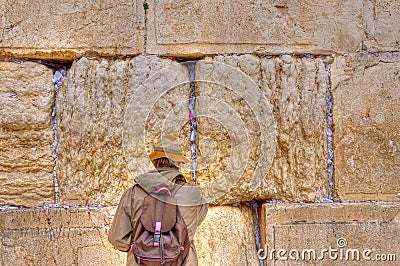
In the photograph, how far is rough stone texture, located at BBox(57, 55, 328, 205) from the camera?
382 centimetres

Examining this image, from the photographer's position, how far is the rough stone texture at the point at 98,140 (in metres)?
3.81

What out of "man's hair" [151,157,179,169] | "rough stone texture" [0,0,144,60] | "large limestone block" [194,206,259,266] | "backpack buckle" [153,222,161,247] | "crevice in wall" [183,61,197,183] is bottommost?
"large limestone block" [194,206,259,266]

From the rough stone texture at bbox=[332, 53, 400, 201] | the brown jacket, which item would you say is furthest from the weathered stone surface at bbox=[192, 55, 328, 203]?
the brown jacket

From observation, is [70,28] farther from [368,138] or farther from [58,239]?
[368,138]

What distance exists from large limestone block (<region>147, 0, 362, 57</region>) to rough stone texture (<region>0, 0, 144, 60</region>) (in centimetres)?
17

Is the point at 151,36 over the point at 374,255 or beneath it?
over

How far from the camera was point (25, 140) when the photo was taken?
152 inches

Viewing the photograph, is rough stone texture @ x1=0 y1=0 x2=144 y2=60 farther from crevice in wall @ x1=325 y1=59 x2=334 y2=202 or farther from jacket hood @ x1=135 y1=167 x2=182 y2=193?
crevice in wall @ x1=325 y1=59 x2=334 y2=202

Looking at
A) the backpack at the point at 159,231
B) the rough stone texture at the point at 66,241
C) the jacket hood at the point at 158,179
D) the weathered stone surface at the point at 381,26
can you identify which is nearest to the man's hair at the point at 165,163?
the jacket hood at the point at 158,179

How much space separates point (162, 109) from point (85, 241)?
113 centimetres

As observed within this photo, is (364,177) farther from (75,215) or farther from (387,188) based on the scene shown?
(75,215)

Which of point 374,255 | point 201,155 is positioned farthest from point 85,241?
point 374,255

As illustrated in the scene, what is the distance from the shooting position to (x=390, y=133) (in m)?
3.84

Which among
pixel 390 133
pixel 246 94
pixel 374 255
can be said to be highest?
pixel 246 94
